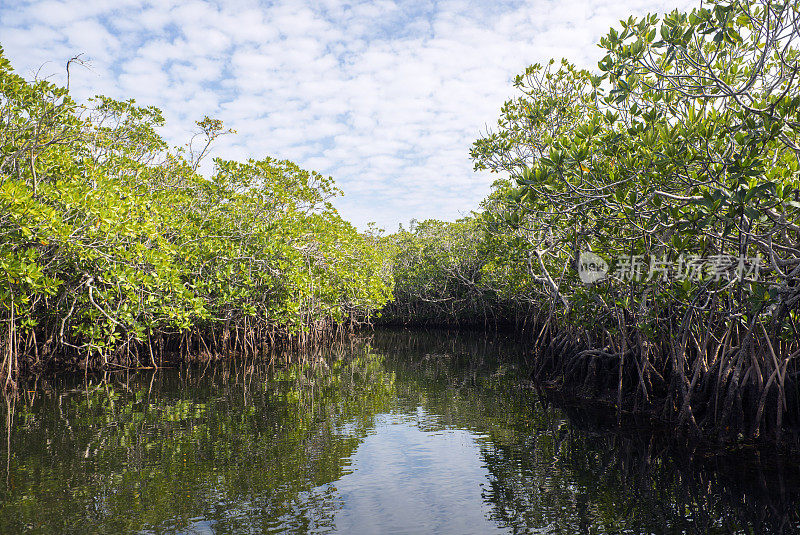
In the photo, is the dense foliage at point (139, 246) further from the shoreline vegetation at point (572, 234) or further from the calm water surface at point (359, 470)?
the calm water surface at point (359, 470)

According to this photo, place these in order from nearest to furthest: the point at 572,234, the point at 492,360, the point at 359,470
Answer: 1. the point at 359,470
2. the point at 572,234
3. the point at 492,360

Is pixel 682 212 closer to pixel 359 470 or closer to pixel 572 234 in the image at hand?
pixel 572 234

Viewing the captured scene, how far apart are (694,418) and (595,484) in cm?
209

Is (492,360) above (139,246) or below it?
below

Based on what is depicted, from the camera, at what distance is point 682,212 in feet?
17.6

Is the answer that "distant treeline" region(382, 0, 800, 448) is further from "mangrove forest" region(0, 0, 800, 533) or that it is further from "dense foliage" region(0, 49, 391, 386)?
"dense foliage" region(0, 49, 391, 386)

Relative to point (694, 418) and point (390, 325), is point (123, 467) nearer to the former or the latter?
point (694, 418)

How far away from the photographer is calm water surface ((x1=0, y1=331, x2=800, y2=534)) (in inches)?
160

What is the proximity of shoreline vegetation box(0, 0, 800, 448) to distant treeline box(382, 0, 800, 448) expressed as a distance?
0.10 feet

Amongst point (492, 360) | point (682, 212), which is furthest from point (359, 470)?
point (492, 360)

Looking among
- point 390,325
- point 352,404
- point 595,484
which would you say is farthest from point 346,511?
point 390,325

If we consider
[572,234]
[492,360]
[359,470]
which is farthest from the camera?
[492,360]

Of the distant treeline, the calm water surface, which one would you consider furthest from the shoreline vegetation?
the calm water surface

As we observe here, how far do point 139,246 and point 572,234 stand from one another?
257 inches
